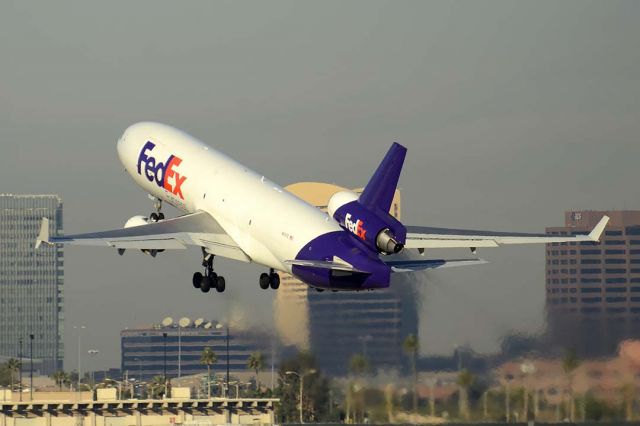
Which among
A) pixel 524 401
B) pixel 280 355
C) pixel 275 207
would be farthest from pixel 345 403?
pixel 275 207

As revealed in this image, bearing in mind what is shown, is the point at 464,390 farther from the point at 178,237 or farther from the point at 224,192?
the point at 178,237

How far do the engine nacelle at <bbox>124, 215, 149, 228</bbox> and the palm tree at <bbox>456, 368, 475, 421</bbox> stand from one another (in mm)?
17405

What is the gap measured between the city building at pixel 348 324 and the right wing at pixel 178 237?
11.3 metres

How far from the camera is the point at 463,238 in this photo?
79.2 m

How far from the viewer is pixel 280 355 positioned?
314 ft

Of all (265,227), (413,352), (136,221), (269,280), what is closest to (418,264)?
(265,227)

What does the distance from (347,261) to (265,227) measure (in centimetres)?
638

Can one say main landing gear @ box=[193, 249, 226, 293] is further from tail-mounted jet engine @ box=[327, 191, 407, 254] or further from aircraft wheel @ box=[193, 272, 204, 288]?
tail-mounted jet engine @ box=[327, 191, 407, 254]

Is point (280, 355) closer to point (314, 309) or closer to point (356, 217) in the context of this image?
point (314, 309)

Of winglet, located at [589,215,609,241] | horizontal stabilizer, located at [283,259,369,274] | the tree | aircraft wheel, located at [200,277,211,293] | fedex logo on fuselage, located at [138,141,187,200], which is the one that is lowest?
the tree

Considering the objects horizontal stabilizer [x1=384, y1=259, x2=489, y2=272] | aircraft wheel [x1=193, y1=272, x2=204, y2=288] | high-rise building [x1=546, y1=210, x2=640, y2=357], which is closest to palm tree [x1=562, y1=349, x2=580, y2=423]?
high-rise building [x1=546, y1=210, x2=640, y2=357]

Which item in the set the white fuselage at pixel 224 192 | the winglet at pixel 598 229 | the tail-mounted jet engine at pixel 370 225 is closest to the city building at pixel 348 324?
the white fuselage at pixel 224 192

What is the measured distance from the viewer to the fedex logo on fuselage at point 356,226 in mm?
72875

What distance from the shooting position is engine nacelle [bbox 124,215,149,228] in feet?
275
